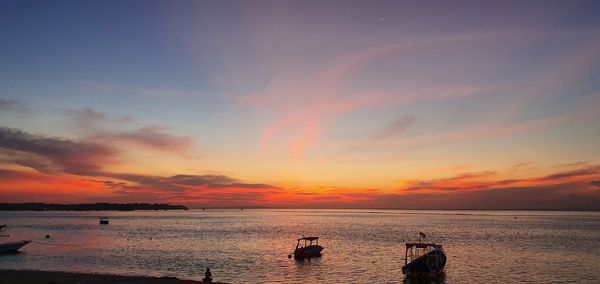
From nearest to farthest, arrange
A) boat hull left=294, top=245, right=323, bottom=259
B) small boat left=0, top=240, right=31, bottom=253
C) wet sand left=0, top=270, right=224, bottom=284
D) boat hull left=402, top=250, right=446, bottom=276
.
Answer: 1. wet sand left=0, top=270, right=224, bottom=284
2. boat hull left=402, top=250, right=446, bottom=276
3. boat hull left=294, top=245, right=323, bottom=259
4. small boat left=0, top=240, right=31, bottom=253

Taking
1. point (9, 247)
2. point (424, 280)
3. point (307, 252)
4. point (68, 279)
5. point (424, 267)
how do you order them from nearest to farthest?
1. point (68, 279)
2. point (424, 280)
3. point (424, 267)
4. point (307, 252)
5. point (9, 247)

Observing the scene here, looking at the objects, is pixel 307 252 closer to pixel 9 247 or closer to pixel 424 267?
pixel 424 267

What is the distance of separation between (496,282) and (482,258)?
22539 millimetres

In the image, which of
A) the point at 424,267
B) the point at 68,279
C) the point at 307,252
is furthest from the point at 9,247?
the point at 424,267

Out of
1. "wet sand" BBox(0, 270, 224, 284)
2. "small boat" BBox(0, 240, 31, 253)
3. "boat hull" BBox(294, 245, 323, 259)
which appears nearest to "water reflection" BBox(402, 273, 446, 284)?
A: "boat hull" BBox(294, 245, 323, 259)

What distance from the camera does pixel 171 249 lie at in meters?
79.1

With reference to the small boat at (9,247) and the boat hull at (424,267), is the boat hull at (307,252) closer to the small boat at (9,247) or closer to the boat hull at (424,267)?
the boat hull at (424,267)

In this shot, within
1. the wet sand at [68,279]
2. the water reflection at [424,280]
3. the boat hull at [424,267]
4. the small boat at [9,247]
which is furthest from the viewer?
the small boat at [9,247]

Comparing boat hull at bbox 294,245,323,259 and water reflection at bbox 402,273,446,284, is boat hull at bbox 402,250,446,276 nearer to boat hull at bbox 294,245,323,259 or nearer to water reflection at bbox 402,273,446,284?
water reflection at bbox 402,273,446,284

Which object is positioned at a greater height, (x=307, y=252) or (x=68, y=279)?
(x=307, y=252)

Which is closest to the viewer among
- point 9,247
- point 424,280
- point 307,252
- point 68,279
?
point 68,279

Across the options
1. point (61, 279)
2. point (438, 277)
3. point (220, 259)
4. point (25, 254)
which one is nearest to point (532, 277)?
point (438, 277)

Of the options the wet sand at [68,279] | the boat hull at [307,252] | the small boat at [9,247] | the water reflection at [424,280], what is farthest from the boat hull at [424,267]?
the small boat at [9,247]

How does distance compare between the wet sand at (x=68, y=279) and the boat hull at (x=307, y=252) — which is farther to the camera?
the boat hull at (x=307, y=252)
